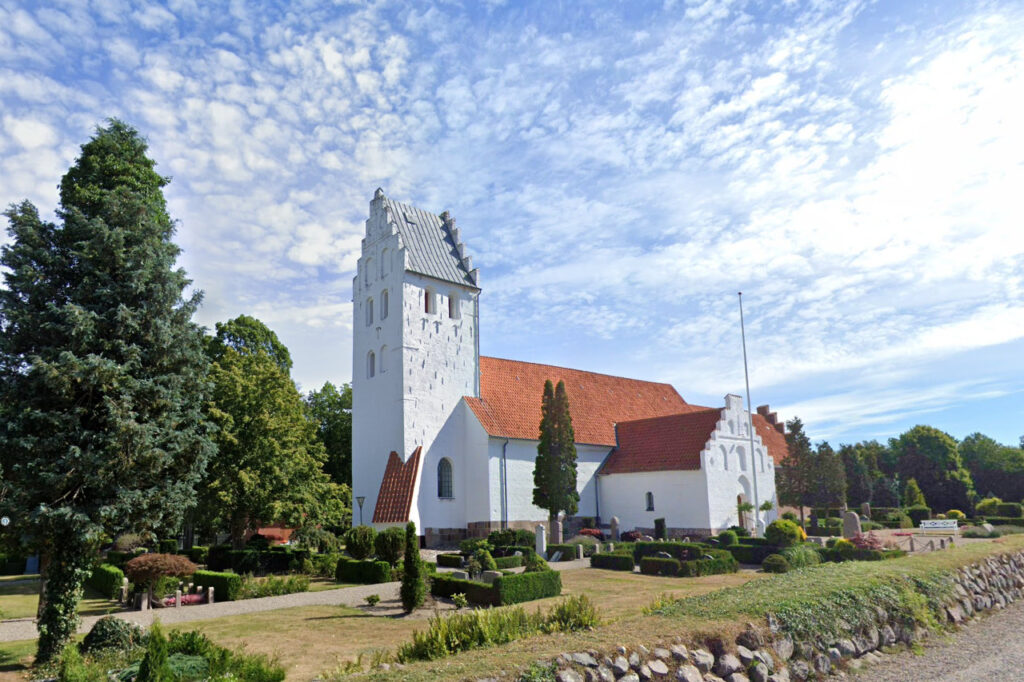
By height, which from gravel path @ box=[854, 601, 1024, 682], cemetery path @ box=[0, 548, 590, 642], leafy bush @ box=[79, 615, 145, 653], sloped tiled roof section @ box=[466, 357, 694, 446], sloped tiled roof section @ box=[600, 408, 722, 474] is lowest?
gravel path @ box=[854, 601, 1024, 682]

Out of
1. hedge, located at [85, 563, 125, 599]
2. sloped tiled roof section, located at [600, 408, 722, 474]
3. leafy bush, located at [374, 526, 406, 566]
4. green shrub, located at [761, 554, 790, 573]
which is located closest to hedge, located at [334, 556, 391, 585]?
leafy bush, located at [374, 526, 406, 566]

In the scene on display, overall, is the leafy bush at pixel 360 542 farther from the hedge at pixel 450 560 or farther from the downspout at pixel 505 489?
the downspout at pixel 505 489

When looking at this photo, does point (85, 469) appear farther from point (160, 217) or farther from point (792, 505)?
point (792, 505)

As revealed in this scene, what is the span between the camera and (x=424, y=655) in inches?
364

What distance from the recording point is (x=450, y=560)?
2241 centimetres

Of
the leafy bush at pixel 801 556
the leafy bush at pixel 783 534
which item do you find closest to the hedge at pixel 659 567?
the leafy bush at pixel 801 556

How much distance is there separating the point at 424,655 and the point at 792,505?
34008 millimetres

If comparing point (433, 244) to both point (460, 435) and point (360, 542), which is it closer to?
point (460, 435)

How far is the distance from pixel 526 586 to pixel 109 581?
42.2 ft

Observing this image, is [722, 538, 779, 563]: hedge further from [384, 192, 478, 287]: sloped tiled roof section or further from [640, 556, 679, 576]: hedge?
[384, 192, 478, 287]: sloped tiled roof section

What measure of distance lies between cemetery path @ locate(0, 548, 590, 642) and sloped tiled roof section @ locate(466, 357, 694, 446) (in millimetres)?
13193

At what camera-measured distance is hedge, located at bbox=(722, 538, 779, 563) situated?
2372 cm

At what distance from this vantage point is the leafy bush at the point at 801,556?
21078mm

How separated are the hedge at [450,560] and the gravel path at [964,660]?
1390cm
